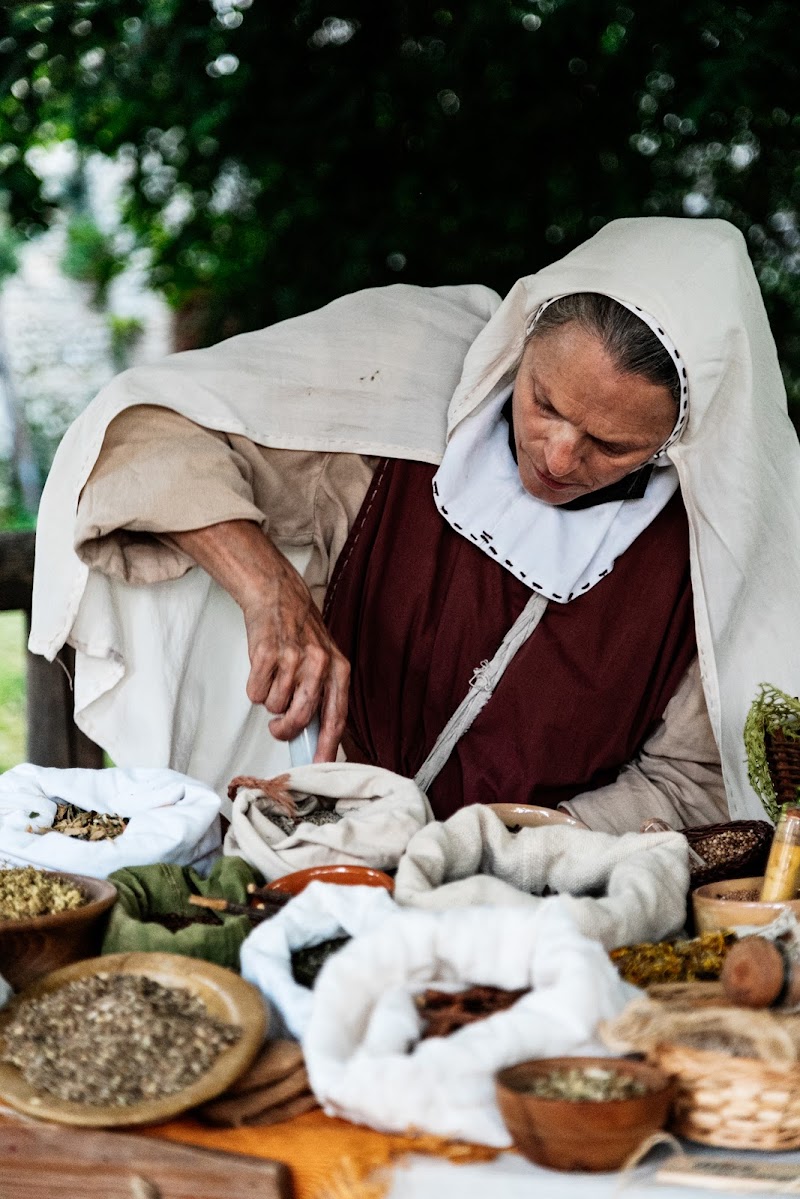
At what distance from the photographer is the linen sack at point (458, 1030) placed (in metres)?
1.07

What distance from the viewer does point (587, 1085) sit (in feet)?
3.47

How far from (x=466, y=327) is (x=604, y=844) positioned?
4.11 ft

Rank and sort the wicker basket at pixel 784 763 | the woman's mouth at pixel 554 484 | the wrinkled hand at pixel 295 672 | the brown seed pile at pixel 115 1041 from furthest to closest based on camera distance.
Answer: the woman's mouth at pixel 554 484
the wrinkled hand at pixel 295 672
the wicker basket at pixel 784 763
the brown seed pile at pixel 115 1041

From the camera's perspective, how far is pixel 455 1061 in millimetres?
1069

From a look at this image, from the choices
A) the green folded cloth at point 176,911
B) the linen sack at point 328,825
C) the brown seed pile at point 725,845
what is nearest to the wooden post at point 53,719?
the linen sack at point 328,825

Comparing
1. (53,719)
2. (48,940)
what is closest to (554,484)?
(48,940)

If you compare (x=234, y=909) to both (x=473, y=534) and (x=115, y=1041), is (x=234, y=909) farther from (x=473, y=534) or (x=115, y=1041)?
(x=473, y=534)

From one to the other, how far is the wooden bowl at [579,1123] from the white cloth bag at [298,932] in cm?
24

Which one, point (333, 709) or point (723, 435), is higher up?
point (723, 435)

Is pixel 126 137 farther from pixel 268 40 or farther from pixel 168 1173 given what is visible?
pixel 168 1173

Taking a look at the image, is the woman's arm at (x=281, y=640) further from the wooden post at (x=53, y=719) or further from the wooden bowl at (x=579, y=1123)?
the wooden post at (x=53, y=719)

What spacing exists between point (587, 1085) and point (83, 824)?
817 mm

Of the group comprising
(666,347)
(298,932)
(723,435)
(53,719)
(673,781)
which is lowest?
(53,719)

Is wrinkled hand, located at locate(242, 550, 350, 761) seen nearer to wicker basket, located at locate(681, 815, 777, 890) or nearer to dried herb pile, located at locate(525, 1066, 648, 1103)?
wicker basket, located at locate(681, 815, 777, 890)
